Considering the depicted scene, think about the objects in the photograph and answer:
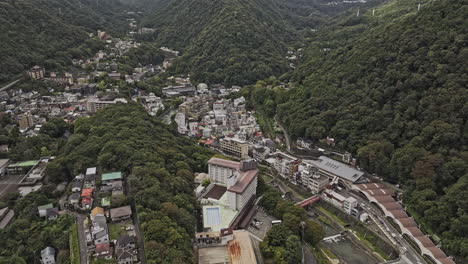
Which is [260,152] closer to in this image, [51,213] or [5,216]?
[51,213]

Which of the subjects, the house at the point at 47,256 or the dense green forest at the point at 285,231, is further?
the dense green forest at the point at 285,231

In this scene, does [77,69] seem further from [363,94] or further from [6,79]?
[363,94]

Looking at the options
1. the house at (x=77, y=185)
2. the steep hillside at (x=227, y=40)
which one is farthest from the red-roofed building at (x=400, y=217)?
the steep hillside at (x=227, y=40)

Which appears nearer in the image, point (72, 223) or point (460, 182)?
point (72, 223)

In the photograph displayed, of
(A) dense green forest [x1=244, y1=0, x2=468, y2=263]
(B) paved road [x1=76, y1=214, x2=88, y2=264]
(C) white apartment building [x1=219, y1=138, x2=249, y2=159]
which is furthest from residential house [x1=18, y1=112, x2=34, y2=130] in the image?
(A) dense green forest [x1=244, y1=0, x2=468, y2=263]

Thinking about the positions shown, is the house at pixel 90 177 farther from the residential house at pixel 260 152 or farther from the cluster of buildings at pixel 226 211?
the residential house at pixel 260 152

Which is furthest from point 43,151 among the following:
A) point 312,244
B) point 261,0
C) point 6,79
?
point 261,0
